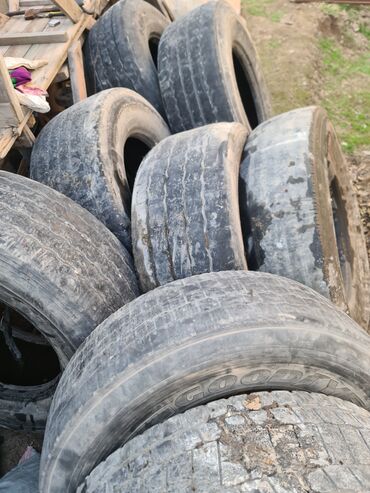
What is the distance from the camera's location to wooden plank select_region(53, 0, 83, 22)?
333cm

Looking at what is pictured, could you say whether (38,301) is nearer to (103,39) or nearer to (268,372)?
(268,372)

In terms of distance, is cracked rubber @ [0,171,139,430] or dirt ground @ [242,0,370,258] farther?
dirt ground @ [242,0,370,258]

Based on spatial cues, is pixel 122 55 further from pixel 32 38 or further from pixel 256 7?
pixel 256 7

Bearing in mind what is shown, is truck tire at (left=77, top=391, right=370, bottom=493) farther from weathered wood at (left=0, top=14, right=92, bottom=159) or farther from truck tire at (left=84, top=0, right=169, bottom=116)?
truck tire at (left=84, top=0, right=169, bottom=116)

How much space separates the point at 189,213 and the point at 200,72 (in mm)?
1433

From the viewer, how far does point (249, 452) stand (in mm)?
1304

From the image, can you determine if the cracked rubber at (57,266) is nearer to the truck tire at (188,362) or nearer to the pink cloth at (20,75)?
the truck tire at (188,362)

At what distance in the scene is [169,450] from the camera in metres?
1.37

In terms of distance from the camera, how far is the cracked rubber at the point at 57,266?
1.78 m

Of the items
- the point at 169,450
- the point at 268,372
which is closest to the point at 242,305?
the point at 268,372

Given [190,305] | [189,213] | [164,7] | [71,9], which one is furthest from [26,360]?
[164,7]

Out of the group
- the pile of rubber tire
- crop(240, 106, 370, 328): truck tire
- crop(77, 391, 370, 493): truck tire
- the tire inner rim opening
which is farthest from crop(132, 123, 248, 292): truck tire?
the tire inner rim opening

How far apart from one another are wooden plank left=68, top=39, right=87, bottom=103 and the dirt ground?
7.13 feet

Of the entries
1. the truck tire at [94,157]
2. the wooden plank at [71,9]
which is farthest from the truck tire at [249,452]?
the wooden plank at [71,9]
